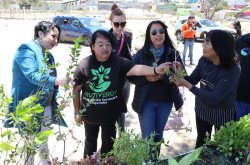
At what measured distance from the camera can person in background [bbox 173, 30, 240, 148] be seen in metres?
2.51

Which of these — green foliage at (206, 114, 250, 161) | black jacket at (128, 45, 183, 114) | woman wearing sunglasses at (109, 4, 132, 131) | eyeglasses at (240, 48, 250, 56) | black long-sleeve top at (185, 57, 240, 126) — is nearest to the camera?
green foliage at (206, 114, 250, 161)

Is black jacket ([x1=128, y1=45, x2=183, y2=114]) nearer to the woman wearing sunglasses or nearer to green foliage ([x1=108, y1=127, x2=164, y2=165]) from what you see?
the woman wearing sunglasses

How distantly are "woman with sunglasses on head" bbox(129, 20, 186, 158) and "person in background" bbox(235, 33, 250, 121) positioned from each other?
25.4 inches

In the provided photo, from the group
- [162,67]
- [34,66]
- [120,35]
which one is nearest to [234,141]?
[162,67]

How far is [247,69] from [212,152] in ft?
3.85

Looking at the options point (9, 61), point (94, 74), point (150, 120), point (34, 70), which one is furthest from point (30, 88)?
point (9, 61)

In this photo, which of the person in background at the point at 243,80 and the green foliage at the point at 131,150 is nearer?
the green foliage at the point at 131,150

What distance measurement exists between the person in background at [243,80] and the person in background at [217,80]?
27cm

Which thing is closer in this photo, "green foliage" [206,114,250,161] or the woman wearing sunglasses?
"green foliage" [206,114,250,161]

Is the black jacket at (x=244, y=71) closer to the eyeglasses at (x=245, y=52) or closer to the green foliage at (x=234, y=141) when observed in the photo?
the eyeglasses at (x=245, y=52)

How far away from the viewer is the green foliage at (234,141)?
2146 mm

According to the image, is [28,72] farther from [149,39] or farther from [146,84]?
[149,39]

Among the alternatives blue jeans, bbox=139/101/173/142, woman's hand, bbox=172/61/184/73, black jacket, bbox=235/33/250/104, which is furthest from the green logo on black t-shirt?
black jacket, bbox=235/33/250/104

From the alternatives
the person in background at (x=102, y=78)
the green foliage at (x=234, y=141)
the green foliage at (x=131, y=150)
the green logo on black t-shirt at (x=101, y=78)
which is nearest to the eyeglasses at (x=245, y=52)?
the green foliage at (x=234, y=141)
